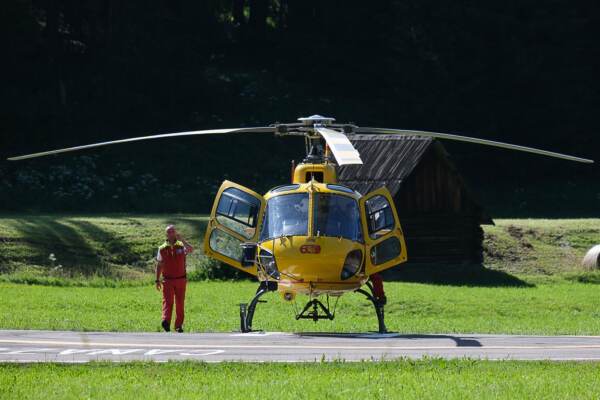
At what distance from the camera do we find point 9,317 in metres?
25.0

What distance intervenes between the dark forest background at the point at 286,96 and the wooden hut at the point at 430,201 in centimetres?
1825

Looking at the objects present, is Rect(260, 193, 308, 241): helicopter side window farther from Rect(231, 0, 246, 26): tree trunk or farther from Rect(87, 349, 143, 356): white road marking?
Rect(231, 0, 246, 26): tree trunk

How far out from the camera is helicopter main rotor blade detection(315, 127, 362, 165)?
55.6ft

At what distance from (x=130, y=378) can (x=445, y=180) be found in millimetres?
30791

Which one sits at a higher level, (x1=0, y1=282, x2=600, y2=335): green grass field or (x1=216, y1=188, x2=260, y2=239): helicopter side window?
(x1=216, y1=188, x2=260, y2=239): helicopter side window

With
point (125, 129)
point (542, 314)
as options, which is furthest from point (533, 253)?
point (125, 129)

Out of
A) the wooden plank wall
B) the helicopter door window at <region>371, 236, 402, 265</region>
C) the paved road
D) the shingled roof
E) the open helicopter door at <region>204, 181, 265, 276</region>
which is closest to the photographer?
the paved road

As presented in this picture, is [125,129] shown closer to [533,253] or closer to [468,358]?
[533,253]

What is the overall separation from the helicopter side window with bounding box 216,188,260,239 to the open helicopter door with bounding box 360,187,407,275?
1.86m

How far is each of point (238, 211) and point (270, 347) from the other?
4860mm

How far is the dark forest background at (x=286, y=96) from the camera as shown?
205 feet

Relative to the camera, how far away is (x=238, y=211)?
2116 centimetres

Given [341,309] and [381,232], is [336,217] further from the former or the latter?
[341,309]

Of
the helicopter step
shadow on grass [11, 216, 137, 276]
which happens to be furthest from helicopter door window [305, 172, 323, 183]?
shadow on grass [11, 216, 137, 276]
